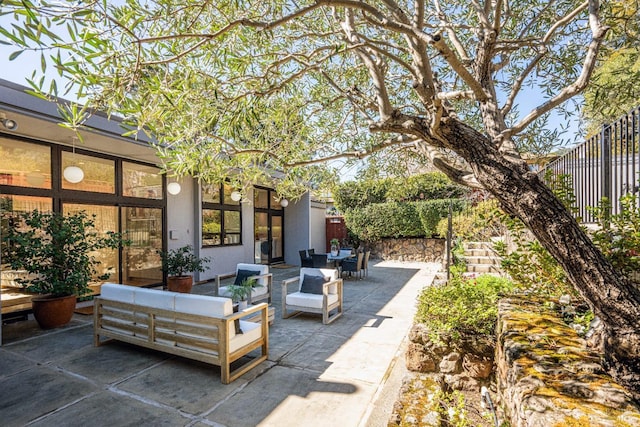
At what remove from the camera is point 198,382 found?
3.69 m

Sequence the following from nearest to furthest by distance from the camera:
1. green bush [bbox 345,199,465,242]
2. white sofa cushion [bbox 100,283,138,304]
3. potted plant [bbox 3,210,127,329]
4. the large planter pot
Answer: white sofa cushion [bbox 100,283,138,304] → potted plant [bbox 3,210,127,329] → the large planter pot → green bush [bbox 345,199,465,242]

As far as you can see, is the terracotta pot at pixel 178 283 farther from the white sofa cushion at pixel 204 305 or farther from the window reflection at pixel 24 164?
the white sofa cushion at pixel 204 305

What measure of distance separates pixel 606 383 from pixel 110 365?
487 centimetres

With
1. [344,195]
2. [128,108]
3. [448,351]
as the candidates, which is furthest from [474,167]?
[344,195]

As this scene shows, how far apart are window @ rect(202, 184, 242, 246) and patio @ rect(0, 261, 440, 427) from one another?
4.86 metres

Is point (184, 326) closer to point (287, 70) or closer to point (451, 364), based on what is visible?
point (451, 364)

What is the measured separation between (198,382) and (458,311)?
3.06m

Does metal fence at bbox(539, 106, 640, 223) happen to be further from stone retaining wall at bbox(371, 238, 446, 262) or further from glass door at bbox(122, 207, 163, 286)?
stone retaining wall at bbox(371, 238, 446, 262)

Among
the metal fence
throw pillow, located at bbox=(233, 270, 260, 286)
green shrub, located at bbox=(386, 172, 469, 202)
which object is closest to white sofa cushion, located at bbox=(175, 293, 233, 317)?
throw pillow, located at bbox=(233, 270, 260, 286)

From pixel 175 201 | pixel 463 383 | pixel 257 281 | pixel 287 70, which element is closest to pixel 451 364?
pixel 463 383

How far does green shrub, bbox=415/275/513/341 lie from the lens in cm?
362

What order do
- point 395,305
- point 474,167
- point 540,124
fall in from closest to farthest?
point 474,167
point 540,124
point 395,305

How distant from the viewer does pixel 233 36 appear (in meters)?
3.11

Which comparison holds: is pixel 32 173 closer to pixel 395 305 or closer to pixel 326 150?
pixel 326 150
